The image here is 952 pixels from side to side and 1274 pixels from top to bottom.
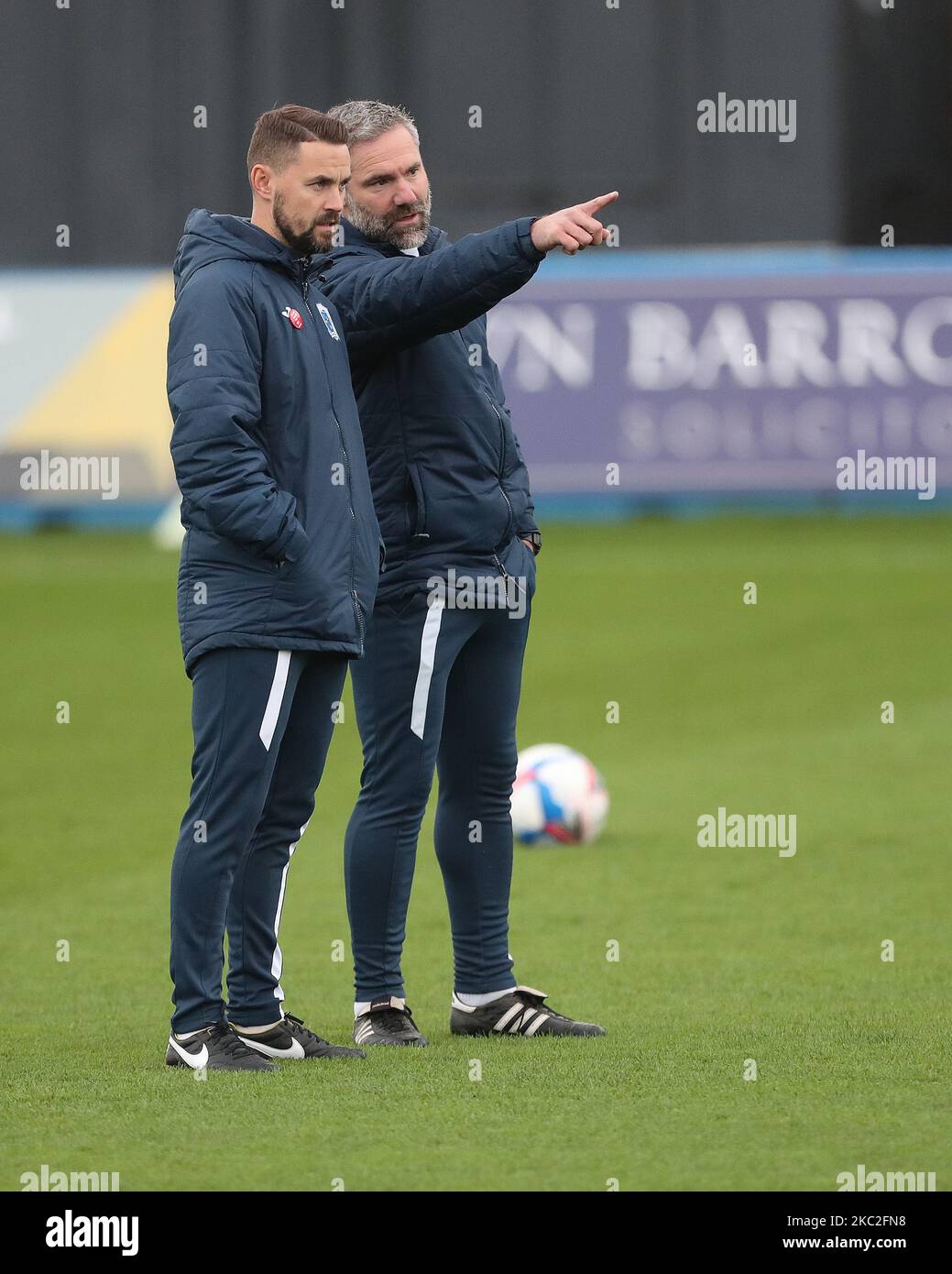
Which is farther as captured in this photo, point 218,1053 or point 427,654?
point 427,654

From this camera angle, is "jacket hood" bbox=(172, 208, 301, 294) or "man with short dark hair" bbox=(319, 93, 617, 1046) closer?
"jacket hood" bbox=(172, 208, 301, 294)

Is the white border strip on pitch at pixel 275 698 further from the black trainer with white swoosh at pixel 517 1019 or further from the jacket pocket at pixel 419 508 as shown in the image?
the black trainer with white swoosh at pixel 517 1019

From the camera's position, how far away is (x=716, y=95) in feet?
64.6

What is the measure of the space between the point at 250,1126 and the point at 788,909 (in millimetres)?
2909

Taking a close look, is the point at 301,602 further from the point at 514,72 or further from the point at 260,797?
the point at 514,72

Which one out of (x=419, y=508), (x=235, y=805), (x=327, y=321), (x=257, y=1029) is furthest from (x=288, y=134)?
(x=257, y=1029)

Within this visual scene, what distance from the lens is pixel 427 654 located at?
15.8ft

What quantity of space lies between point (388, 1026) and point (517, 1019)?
310mm

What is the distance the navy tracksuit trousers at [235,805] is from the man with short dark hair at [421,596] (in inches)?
12.6

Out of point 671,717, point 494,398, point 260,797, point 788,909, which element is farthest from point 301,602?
point 671,717

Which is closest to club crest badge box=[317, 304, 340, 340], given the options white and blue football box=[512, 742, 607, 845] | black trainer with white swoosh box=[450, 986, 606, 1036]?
black trainer with white swoosh box=[450, 986, 606, 1036]

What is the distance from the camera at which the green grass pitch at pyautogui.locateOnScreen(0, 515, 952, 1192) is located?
3896mm

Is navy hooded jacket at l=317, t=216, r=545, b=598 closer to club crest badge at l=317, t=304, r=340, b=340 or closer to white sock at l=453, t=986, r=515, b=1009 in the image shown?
club crest badge at l=317, t=304, r=340, b=340

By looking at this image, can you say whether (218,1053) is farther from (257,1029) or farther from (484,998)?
(484,998)
